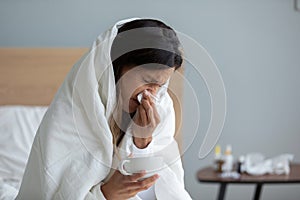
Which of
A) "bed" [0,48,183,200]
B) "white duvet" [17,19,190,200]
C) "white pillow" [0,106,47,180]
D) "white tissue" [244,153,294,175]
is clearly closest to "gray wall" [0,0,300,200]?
"bed" [0,48,183,200]

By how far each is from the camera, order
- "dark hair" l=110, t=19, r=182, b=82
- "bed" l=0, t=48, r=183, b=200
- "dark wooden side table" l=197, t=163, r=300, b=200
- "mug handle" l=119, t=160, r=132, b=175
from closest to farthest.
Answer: "dark hair" l=110, t=19, r=182, b=82
"mug handle" l=119, t=160, r=132, b=175
"dark wooden side table" l=197, t=163, r=300, b=200
"bed" l=0, t=48, r=183, b=200

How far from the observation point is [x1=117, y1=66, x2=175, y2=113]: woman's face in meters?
1.10

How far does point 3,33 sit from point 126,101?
1.43 metres

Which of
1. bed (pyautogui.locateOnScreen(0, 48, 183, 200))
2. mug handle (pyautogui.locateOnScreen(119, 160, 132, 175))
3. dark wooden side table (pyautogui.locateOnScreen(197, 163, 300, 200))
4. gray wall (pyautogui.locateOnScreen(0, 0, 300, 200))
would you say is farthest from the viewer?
gray wall (pyautogui.locateOnScreen(0, 0, 300, 200))

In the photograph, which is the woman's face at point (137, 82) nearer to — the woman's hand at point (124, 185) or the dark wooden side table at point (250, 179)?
the woman's hand at point (124, 185)

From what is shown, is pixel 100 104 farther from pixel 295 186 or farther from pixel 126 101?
pixel 295 186

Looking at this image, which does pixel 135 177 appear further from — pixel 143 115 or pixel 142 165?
pixel 143 115

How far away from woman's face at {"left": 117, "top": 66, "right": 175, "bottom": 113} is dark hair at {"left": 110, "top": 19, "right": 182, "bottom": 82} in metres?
0.01

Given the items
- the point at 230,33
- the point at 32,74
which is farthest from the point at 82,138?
the point at 230,33

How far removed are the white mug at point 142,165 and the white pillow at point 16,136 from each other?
793mm

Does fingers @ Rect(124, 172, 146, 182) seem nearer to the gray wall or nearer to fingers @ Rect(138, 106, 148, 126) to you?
fingers @ Rect(138, 106, 148, 126)

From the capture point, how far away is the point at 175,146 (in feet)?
3.94

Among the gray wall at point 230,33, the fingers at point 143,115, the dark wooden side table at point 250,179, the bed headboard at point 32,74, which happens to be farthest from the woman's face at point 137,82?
the gray wall at point 230,33

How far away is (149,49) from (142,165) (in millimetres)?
258
